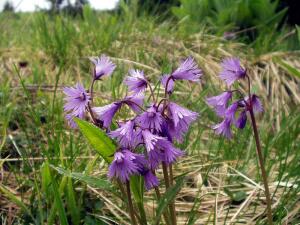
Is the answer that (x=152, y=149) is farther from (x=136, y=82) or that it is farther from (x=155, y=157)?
(x=136, y=82)

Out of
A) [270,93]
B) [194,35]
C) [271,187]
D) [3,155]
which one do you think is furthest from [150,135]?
[194,35]

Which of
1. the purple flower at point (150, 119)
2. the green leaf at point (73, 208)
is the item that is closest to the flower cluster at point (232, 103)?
the purple flower at point (150, 119)

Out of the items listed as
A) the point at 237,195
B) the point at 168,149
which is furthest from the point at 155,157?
the point at 237,195

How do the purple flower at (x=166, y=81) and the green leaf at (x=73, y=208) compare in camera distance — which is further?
the green leaf at (x=73, y=208)

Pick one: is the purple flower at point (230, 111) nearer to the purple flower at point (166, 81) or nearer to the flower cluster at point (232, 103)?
the flower cluster at point (232, 103)

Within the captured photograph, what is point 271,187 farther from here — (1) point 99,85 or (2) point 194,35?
(2) point 194,35
